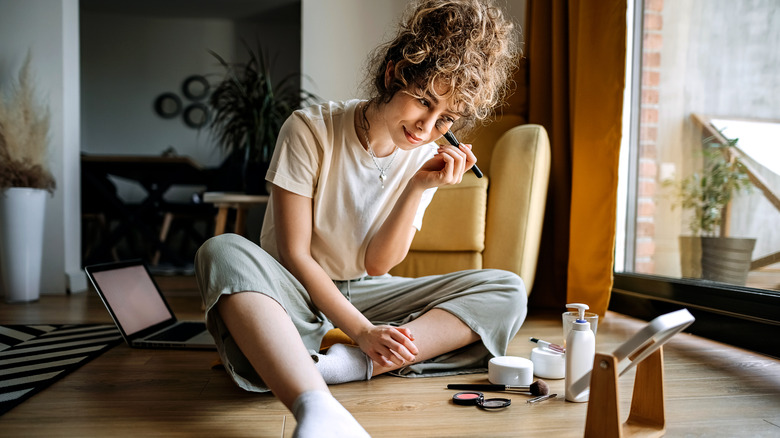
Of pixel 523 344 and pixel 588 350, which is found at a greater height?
pixel 588 350

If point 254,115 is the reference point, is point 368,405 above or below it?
below

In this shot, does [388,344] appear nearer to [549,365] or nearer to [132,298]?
[549,365]

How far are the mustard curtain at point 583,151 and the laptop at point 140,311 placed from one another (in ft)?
4.41

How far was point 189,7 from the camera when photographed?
218 inches

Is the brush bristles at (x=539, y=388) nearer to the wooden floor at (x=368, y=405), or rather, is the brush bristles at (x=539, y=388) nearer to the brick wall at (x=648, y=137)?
the wooden floor at (x=368, y=405)

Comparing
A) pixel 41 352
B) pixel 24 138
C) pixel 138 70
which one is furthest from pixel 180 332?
pixel 138 70

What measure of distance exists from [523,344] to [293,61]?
4.99 m

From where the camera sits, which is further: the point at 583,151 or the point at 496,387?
the point at 583,151

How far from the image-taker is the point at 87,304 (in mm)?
2447

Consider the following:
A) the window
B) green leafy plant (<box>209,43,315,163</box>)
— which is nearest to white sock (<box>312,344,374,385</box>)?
the window

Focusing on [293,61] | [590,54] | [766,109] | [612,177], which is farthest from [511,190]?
[293,61]

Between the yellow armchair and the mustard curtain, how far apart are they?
15cm

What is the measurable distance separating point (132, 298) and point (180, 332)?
18 cm

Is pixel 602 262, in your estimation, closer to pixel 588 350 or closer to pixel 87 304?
pixel 588 350
